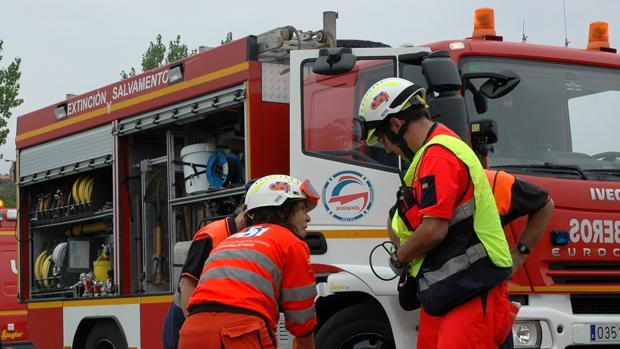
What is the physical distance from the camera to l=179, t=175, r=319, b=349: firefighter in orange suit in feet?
15.7

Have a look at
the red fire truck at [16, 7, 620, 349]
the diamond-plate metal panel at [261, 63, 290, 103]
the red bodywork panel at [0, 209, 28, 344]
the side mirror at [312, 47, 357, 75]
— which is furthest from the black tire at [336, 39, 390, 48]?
the red bodywork panel at [0, 209, 28, 344]

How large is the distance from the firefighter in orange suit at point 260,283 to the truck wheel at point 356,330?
1712 millimetres

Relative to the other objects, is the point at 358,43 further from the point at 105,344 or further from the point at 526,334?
the point at 105,344

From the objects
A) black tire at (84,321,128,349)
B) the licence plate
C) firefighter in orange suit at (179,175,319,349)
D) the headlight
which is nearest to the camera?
firefighter in orange suit at (179,175,319,349)

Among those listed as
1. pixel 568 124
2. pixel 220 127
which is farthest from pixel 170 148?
pixel 568 124

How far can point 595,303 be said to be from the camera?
6750 mm

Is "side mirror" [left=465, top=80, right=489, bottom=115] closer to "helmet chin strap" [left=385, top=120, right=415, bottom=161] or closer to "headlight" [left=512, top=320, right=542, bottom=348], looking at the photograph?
"headlight" [left=512, top=320, right=542, bottom=348]

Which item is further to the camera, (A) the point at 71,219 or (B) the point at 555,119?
(A) the point at 71,219

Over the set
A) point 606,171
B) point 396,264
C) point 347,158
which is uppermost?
point 347,158

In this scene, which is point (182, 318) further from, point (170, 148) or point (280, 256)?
point (170, 148)

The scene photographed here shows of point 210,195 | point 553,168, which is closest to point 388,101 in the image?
point 553,168

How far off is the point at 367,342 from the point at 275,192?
201 cm

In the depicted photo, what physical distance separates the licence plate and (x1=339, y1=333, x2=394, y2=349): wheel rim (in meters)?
1.18

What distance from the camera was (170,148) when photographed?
9.05 meters
